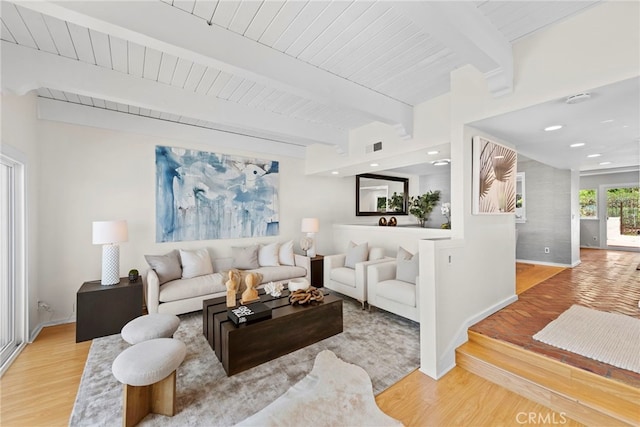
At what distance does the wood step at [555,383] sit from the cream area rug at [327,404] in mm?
1071

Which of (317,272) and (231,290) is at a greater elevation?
(231,290)

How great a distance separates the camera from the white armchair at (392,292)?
10.3 ft

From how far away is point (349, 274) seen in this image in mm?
4016

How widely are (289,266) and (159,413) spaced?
2822mm

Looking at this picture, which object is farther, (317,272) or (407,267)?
(317,272)

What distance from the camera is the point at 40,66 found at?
2.25 meters

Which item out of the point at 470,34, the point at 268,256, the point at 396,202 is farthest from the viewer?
the point at 396,202

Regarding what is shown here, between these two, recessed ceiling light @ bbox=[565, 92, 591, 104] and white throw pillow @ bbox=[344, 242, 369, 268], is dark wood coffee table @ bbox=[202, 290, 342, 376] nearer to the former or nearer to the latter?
white throw pillow @ bbox=[344, 242, 369, 268]

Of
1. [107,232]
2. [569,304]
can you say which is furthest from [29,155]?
[569,304]

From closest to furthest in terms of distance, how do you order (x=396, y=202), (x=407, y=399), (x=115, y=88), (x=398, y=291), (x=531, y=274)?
(x=407, y=399), (x=115, y=88), (x=398, y=291), (x=531, y=274), (x=396, y=202)

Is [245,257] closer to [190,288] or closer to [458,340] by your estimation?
[190,288]

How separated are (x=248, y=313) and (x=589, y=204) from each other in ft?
34.4

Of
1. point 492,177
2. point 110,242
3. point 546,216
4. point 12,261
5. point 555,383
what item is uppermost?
point 492,177

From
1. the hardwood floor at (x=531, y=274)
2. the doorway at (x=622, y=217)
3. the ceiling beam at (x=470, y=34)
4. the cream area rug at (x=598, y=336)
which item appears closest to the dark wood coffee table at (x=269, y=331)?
the cream area rug at (x=598, y=336)
